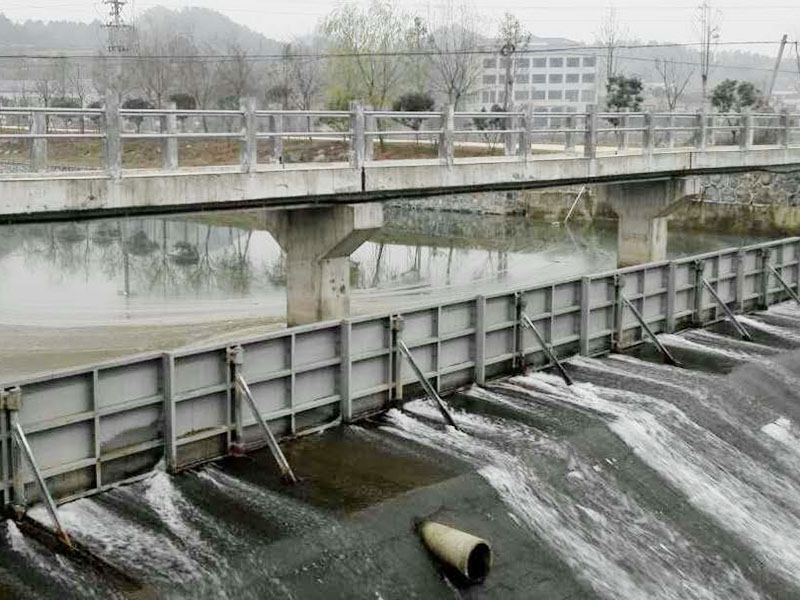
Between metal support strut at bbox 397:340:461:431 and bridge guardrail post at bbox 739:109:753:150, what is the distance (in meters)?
16.3

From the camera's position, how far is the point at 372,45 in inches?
2413

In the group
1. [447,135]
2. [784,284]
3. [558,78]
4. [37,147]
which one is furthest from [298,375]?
[558,78]

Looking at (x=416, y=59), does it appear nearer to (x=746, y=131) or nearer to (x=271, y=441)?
(x=746, y=131)

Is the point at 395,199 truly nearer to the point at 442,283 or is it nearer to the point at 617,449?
the point at 617,449

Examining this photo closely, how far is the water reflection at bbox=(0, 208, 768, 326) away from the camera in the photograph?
84.7 ft

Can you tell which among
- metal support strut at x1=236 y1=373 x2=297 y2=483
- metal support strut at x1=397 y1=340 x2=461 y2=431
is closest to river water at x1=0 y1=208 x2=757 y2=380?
metal support strut at x1=236 y1=373 x2=297 y2=483

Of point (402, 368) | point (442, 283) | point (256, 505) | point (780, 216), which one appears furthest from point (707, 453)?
point (780, 216)

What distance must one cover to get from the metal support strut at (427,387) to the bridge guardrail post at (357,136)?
146 inches

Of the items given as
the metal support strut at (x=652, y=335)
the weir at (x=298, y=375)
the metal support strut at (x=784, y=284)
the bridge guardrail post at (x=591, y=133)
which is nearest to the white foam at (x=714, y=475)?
the weir at (x=298, y=375)

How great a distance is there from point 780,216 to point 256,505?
34.9 m

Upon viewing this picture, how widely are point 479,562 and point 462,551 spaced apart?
0.31 m

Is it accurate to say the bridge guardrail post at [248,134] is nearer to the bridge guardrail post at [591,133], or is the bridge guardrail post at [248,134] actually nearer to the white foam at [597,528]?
the white foam at [597,528]

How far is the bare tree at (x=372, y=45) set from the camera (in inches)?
2352

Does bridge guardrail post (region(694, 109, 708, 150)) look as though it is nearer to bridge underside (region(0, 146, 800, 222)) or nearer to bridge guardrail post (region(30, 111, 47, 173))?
bridge underside (region(0, 146, 800, 222))
